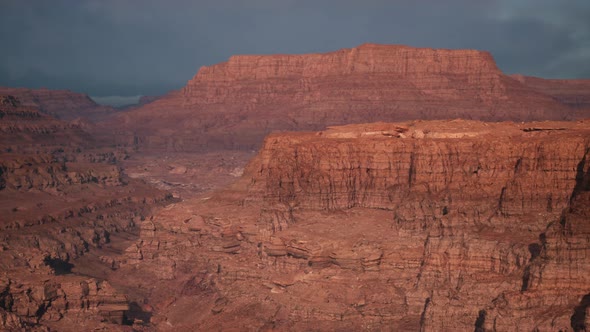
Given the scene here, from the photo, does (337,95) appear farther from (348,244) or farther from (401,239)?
(401,239)

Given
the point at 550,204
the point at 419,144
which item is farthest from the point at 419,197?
the point at 550,204

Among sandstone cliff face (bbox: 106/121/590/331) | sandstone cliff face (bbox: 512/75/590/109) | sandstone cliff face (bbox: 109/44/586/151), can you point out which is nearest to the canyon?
sandstone cliff face (bbox: 106/121/590/331)

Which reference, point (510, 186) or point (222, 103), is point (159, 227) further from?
point (222, 103)

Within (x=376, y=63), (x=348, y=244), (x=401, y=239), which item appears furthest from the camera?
(x=376, y=63)

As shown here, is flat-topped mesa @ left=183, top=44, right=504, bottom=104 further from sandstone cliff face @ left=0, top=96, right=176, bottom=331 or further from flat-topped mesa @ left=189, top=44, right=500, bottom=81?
sandstone cliff face @ left=0, top=96, right=176, bottom=331

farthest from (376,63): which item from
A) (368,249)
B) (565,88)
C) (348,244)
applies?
(368,249)

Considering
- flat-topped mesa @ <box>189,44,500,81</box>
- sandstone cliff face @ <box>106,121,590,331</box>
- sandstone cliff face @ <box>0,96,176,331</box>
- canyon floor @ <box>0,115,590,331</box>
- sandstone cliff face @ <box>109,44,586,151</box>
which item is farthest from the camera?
flat-topped mesa @ <box>189,44,500,81</box>

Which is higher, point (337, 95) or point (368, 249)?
point (337, 95)
